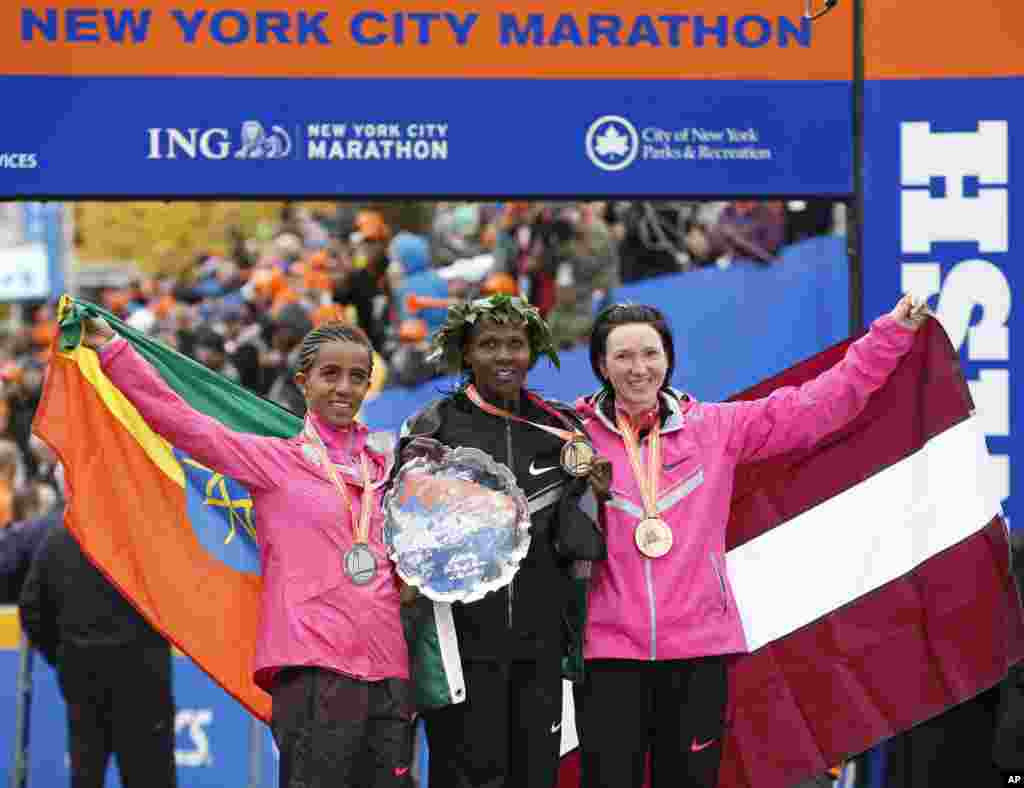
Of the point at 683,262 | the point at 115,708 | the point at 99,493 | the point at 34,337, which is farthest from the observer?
the point at 34,337

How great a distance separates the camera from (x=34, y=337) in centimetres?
1670

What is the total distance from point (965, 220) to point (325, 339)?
289 cm

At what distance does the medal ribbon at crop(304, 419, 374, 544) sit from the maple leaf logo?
1991 millimetres

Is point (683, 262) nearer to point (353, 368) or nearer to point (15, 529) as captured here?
point (15, 529)

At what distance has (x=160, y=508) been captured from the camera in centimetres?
672

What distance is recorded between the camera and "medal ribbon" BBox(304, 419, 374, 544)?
232 inches

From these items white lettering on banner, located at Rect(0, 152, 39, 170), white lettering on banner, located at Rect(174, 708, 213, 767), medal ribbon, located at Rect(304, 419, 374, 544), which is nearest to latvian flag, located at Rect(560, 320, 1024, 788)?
medal ribbon, located at Rect(304, 419, 374, 544)

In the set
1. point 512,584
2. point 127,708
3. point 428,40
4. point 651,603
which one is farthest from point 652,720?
point 127,708

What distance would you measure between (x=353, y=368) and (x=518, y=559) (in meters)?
0.82

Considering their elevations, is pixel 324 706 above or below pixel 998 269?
below

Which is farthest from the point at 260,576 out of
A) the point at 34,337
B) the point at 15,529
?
the point at 34,337

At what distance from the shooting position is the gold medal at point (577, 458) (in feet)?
19.0

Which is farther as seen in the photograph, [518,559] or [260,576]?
[260,576]

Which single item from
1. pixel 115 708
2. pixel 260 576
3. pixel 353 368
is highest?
pixel 353 368
